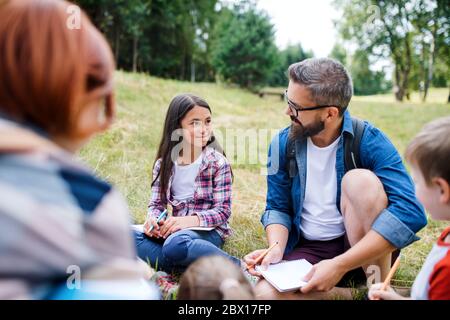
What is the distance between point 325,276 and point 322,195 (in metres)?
0.47

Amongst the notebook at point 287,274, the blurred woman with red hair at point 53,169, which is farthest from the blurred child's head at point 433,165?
the blurred woman with red hair at point 53,169

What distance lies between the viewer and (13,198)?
33.4 inches

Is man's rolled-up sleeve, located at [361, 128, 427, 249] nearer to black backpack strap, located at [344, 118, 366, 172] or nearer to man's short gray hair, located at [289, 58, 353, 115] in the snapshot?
black backpack strap, located at [344, 118, 366, 172]

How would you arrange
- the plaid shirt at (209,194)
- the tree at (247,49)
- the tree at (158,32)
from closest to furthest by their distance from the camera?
the plaid shirt at (209,194) → the tree at (247,49) → the tree at (158,32)

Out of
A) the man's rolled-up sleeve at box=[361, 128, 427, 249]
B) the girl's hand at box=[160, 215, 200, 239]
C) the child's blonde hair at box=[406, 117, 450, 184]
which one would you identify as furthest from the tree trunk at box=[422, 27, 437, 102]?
the child's blonde hair at box=[406, 117, 450, 184]

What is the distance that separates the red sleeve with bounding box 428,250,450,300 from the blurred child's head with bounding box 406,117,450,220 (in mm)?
191

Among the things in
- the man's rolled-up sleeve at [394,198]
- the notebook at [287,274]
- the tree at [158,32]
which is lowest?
the notebook at [287,274]

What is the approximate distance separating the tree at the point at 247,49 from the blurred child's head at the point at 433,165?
1264 cm

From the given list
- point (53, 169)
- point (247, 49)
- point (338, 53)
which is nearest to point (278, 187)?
point (53, 169)

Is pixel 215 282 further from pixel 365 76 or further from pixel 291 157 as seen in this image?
pixel 365 76

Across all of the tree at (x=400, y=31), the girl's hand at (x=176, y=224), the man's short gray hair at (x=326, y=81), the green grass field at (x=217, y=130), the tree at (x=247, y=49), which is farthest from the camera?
the tree at (x=400, y=31)

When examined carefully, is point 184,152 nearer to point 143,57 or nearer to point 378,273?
point 378,273

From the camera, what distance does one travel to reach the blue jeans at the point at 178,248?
2268 mm

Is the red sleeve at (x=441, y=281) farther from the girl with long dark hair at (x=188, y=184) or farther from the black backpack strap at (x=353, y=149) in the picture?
the girl with long dark hair at (x=188, y=184)
